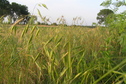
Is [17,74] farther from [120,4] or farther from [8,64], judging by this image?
[120,4]

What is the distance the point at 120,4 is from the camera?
2473 millimetres

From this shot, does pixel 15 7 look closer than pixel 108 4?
No

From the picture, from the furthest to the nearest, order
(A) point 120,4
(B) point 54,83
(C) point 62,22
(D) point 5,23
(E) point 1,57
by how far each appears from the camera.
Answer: (C) point 62,22 → (A) point 120,4 → (D) point 5,23 → (E) point 1,57 → (B) point 54,83

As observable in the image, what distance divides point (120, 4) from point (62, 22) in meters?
1.04

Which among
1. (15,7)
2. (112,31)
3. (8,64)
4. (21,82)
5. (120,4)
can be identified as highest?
(15,7)

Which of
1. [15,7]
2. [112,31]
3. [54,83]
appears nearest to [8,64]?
[54,83]

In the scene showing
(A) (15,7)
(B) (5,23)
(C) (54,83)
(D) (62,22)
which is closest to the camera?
(C) (54,83)

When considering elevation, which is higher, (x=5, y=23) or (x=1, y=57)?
(x=5, y=23)

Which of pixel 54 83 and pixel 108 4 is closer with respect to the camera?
pixel 54 83

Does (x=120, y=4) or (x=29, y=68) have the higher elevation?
(x=120, y=4)

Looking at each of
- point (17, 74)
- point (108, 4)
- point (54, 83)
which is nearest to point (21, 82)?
point (17, 74)

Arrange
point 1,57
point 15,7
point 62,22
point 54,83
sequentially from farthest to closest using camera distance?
point 15,7 < point 62,22 < point 1,57 < point 54,83

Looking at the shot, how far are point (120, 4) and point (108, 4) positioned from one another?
266mm

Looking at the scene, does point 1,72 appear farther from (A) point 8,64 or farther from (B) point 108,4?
(B) point 108,4
